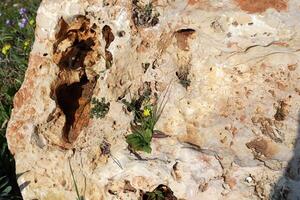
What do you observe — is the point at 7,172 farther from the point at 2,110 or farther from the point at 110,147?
the point at 110,147

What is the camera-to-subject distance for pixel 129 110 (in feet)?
11.2

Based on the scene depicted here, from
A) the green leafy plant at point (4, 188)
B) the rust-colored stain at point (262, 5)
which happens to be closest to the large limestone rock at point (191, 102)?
the rust-colored stain at point (262, 5)

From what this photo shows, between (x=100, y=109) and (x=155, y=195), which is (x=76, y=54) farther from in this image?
(x=155, y=195)

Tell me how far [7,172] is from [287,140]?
7.71ft

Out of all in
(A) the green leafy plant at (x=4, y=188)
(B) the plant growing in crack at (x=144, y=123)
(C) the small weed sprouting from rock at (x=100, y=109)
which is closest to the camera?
(B) the plant growing in crack at (x=144, y=123)

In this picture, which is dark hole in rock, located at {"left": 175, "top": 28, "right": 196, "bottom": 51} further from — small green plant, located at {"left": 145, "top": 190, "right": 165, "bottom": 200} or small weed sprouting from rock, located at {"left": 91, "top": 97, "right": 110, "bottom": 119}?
small green plant, located at {"left": 145, "top": 190, "right": 165, "bottom": 200}

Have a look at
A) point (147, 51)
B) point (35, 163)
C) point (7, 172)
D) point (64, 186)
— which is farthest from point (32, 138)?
point (147, 51)

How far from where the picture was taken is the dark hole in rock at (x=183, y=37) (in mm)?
3277

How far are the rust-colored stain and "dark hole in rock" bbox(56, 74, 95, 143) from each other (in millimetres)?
1317

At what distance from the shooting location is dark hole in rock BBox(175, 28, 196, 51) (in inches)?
129

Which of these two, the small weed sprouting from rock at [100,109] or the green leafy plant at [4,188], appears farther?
the green leafy plant at [4,188]

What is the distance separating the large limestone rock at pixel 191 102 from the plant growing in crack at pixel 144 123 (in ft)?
0.12

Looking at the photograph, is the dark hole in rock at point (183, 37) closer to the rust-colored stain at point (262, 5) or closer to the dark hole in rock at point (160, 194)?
the rust-colored stain at point (262, 5)

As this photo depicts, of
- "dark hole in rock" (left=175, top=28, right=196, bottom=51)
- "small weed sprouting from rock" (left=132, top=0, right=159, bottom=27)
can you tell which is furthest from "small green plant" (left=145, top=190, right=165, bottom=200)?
"small weed sprouting from rock" (left=132, top=0, right=159, bottom=27)
